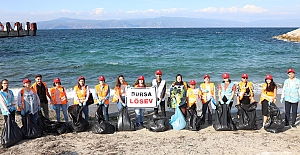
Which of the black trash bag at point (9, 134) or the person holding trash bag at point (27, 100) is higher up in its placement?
the person holding trash bag at point (27, 100)

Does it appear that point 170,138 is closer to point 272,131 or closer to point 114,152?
point 114,152

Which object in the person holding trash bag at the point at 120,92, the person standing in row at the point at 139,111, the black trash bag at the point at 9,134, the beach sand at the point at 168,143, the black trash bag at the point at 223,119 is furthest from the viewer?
the person standing in row at the point at 139,111

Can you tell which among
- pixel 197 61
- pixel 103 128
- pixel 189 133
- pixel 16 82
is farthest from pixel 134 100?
pixel 197 61

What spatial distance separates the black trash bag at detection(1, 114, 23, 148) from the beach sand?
0.12 metres

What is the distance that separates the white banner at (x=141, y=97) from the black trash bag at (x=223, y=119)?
179 cm

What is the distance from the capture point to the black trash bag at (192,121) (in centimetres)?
819

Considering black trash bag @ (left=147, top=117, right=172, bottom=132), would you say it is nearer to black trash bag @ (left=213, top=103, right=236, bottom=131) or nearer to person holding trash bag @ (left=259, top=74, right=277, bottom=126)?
black trash bag @ (left=213, top=103, right=236, bottom=131)

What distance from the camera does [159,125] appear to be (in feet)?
26.8

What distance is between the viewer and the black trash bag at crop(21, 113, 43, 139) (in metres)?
7.49

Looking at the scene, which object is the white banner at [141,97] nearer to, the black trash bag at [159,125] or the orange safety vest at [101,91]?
the black trash bag at [159,125]

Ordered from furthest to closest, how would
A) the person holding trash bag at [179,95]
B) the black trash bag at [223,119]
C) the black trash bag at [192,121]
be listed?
1. the person holding trash bag at [179,95]
2. the black trash bag at [192,121]
3. the black trash bag at [223,119]

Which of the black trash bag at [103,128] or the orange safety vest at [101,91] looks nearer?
the black trash bag at [103,128]

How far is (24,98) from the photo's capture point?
746 cm

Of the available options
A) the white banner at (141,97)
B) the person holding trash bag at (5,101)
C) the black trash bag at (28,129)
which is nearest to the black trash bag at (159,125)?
the white banner at (141,97)
